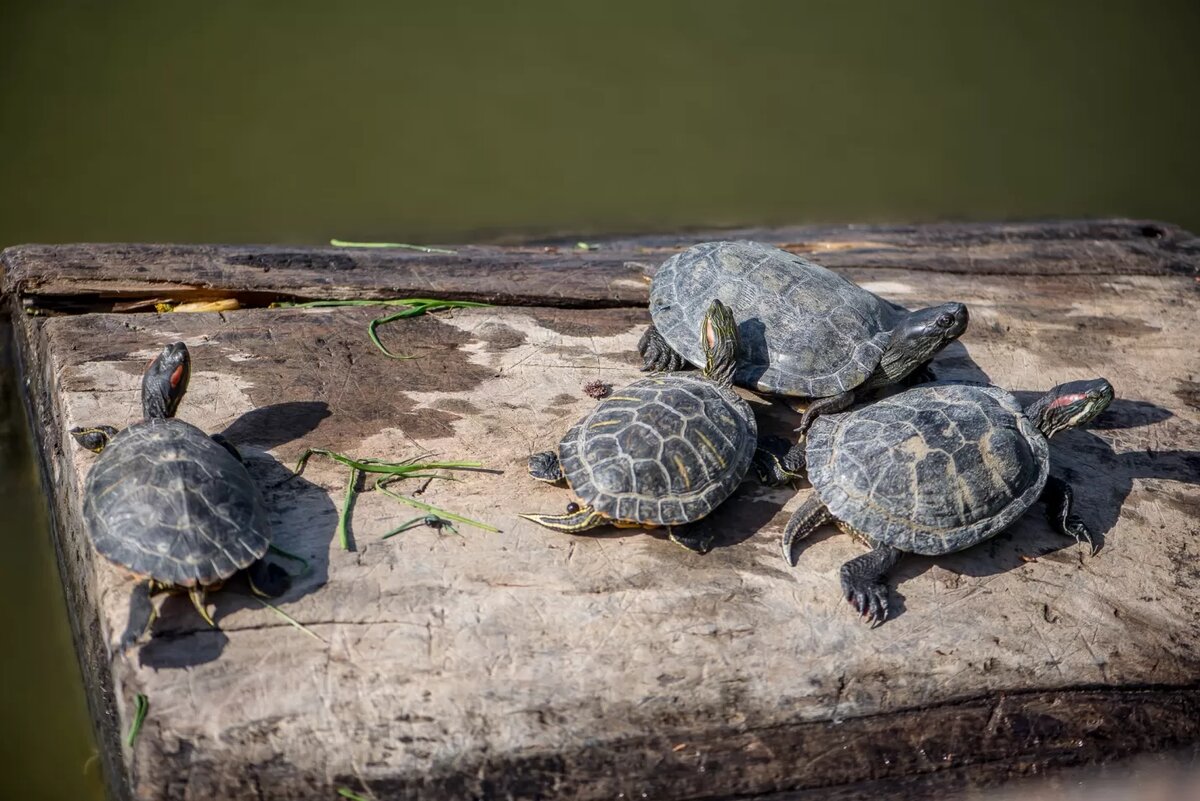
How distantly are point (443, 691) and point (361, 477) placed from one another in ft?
3.41

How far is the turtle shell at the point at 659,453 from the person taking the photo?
3.54m

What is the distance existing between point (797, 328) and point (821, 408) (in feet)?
1.20

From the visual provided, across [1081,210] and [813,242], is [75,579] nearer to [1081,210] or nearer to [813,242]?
[813,242]

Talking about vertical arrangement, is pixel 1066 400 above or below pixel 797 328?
below

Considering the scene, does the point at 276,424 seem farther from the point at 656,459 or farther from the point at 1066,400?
the point at 1066,400

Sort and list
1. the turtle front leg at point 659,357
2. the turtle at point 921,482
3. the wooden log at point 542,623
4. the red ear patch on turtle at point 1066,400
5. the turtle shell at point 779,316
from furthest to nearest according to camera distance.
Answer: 1. the turtle front leg at point 659,357
2. the turtle shell at point 779,316
3. the red ear patch on turtle at point 1066,400
4. the turtle at point 921,482
5. the wooden log at point 542,623

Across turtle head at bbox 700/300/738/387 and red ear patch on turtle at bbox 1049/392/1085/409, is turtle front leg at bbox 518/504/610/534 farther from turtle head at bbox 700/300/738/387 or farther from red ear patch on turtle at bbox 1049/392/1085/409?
red ear patch on turtle at bbox 1049/392/1085/409

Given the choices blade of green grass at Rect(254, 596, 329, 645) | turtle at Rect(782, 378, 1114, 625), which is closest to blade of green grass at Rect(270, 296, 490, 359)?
blade of green grass at Rect(254, 596, 329, 645)

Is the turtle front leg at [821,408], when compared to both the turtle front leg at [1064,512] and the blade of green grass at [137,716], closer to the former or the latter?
the turtle front leg at [1064,512]

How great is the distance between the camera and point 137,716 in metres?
2.91

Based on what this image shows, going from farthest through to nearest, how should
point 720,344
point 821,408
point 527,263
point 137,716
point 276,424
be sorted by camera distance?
point 527,263, point 821,408, point 720,344, point 276,424, point 137,716

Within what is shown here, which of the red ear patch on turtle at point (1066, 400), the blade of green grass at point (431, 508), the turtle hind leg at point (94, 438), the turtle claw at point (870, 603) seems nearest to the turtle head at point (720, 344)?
the turtle claw at point (870, 603)

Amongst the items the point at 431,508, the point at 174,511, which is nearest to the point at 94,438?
the point at 174,511

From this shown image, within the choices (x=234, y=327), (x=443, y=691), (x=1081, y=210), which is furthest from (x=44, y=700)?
(x=1081, y=210)
